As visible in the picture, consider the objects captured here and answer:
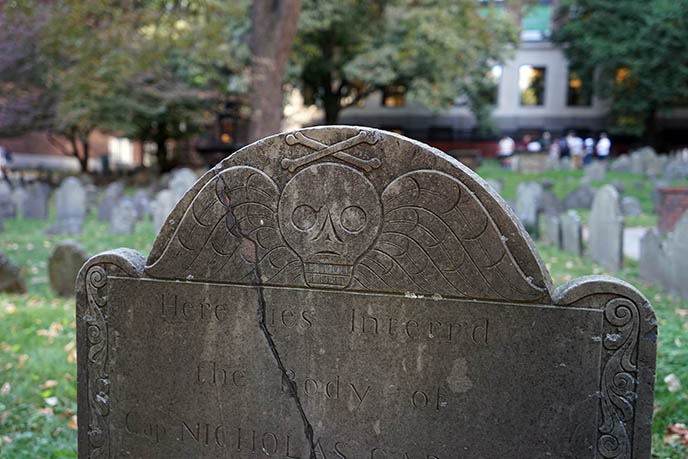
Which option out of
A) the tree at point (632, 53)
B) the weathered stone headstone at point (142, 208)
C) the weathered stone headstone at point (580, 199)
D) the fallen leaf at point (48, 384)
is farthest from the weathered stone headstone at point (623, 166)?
the fallen leaf at point (48, 384)

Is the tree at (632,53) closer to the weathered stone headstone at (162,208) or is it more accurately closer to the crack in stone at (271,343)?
the weathered stone headstone at (162,208)

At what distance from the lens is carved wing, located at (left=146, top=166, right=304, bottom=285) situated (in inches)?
112

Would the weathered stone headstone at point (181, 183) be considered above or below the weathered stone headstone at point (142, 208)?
above

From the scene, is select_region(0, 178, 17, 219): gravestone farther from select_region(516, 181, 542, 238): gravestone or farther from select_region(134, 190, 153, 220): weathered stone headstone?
select_region(516, 181, 542, 238): gravestone

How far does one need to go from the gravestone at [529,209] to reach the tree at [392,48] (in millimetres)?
7592

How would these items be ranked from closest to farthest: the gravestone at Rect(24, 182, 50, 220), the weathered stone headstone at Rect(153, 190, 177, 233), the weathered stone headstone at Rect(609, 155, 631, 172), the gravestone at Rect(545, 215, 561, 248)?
the gravestone at Rect(545, 215, 561, 248) < the weathered stone headstone at Rect(153, 190, 177, 233) < the gravestone at Rect(24, 182, 50, 220) < the weathered stone headstone at Rect(609, 155, 631, 172)

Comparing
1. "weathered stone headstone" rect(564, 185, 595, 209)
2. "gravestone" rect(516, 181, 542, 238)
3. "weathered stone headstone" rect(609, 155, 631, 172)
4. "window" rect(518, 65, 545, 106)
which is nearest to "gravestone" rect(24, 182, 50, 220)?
"gravestone" rect(516, 181, 542, 238)

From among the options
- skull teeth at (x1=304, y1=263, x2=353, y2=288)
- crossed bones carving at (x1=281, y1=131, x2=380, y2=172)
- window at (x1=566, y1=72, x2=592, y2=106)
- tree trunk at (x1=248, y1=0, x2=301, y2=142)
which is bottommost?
skull teeth at (x1=304, y1=263, x2=353, y2=288)

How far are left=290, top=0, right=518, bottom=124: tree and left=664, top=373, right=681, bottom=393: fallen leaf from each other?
16897mm

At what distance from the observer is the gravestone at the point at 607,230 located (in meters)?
9.47

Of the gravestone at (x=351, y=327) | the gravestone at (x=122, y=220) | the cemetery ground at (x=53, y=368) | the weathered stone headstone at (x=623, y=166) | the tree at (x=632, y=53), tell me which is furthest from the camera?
the tree at (x=632, y=53)

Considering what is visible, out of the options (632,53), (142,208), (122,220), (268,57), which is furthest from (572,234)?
(632,53)

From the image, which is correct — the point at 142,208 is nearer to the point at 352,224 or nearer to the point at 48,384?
the point at 48,384


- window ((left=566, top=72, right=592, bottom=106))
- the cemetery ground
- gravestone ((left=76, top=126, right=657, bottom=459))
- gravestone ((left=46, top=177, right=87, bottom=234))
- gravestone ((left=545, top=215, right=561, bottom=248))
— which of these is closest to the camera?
gravestone ((left=76, top=126, right=657, bottom=459))
